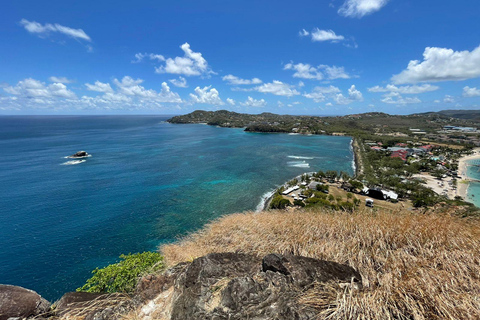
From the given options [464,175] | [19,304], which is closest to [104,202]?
[19,304]

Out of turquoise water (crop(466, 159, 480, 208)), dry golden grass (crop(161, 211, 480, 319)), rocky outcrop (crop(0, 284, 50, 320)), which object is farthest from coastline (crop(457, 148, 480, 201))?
rocky outcrop (crop(0, 284, 50, 320))

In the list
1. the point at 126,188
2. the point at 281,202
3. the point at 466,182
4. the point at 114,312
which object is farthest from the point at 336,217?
the point at 466,182

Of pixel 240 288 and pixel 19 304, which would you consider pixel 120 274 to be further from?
pixel 240 288

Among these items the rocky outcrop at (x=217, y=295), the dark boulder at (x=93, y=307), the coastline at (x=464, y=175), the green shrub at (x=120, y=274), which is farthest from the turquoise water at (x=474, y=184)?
the dark boulder at (x=93, y=307)

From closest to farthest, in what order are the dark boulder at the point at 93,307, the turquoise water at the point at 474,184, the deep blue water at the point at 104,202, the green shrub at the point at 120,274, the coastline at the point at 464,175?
the dark boulder at the point at 93,307 < the green shrub at the point at 120,274 < the deep blue water at the point at 104,202 < the turquoise water at the point at 474,184 < the coastline at the point at 464,175

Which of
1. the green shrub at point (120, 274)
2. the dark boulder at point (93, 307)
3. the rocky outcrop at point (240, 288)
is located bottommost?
the green shrub at point (120, 274)

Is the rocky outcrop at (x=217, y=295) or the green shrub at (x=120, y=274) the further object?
the green shrub at (x=120, y=274)

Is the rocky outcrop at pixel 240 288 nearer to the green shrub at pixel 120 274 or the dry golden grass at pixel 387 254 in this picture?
the dry golden grass at pixel 387 254
